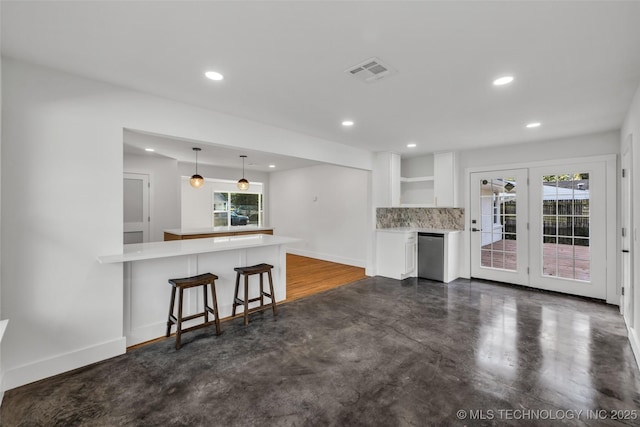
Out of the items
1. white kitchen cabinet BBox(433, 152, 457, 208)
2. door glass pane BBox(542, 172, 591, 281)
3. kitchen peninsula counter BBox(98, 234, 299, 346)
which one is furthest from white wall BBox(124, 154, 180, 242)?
door glass pane BBox(542, 172, 591, 281)

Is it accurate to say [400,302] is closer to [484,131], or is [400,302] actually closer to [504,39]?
[484,131]

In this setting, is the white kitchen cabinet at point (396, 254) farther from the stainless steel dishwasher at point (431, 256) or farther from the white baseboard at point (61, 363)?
the white baseboard at point (61, 363)

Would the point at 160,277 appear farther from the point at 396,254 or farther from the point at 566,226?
the point at 566,226

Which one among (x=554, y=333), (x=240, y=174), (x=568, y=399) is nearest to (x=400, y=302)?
(x=554, y=333)

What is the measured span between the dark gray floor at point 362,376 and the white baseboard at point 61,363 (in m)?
0.07

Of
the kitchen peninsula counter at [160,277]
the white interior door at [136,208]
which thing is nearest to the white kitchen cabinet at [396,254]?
the kitchen peninsula counter at [160,277]

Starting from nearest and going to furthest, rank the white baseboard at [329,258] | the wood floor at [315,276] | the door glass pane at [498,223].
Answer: the wood floor at [315,276] < the door glass pane at [498,223] < the white baseboard at [329,258]

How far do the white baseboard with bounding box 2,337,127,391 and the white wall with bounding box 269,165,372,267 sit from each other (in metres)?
4.31

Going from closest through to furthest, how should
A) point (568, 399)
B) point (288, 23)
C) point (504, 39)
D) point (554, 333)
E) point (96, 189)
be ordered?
point (288, 23) → point (504, 39) → point (568, 399) → point (96, 189) → point (554, 333)

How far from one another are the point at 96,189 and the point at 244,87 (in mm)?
1600

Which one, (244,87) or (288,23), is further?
(244,87)

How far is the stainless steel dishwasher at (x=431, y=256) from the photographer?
524cm

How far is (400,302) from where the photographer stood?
4121mm

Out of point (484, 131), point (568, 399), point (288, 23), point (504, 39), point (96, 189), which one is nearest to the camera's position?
point (288, 23)
